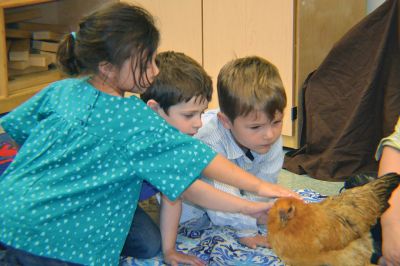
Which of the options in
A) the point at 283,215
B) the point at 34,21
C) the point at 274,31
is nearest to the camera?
the point at 283,215

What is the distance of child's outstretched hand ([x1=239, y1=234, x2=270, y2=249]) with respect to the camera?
5.31ft

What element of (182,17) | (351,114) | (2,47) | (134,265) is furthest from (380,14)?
(2,47)

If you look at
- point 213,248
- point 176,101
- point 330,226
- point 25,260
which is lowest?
point 213,248

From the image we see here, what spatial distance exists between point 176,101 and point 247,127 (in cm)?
23

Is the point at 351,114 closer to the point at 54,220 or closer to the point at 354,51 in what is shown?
the point at 354,51

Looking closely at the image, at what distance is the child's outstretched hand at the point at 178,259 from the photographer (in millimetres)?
1497

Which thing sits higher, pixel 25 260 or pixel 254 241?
pixel 25 260

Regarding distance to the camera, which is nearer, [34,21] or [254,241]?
[254,241]

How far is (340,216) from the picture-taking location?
3.97 feet

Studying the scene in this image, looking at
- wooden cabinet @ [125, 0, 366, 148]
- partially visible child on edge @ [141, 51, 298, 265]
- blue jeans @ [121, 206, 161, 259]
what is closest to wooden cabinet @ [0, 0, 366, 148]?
wooden cabinet @ [125, 0, 366, 148]

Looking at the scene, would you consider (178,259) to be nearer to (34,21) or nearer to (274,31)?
(274,31)

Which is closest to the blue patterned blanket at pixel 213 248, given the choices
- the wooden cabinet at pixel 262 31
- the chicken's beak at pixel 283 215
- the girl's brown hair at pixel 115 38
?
the chicken's beak at pixel 283 215

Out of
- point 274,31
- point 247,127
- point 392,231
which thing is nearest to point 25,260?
point 247,127

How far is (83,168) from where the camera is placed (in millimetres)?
1221
